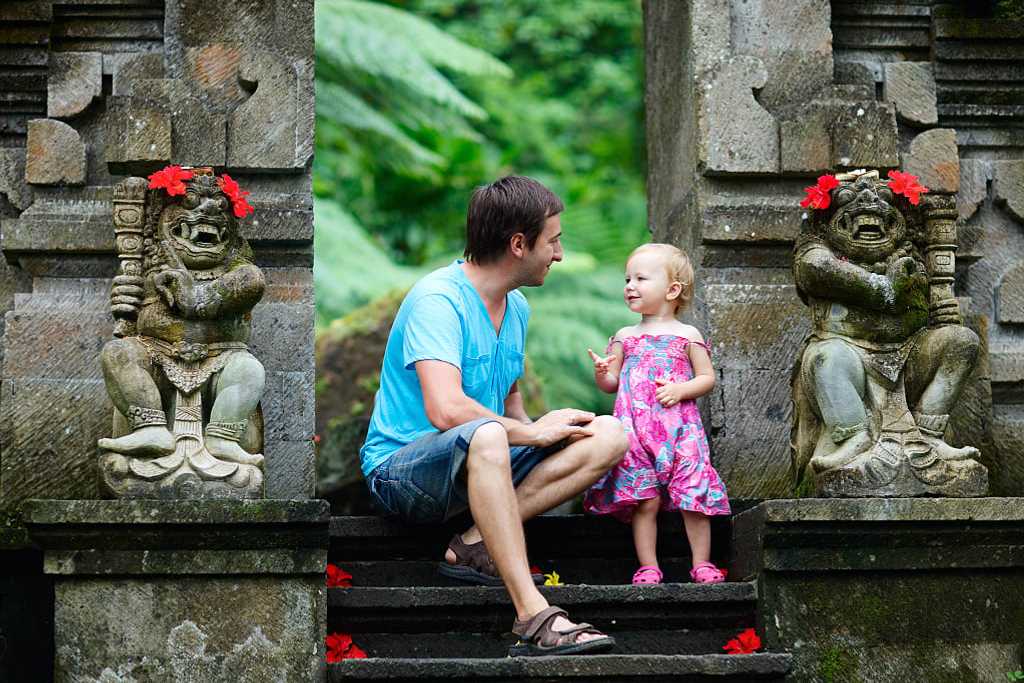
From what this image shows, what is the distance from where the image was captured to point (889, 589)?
14.9ft

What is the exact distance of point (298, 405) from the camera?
5688 mm

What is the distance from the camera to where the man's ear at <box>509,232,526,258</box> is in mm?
4898

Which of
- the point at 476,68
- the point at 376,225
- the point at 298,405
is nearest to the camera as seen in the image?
the point at 298,405

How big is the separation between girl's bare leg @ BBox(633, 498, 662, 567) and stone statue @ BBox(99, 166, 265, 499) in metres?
1.30

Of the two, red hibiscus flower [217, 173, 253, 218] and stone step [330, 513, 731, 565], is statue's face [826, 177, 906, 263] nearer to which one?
stone step [330, 513, 731, 565]

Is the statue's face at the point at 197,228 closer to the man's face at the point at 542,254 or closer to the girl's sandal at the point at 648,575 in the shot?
the man's face at the point at 542,254

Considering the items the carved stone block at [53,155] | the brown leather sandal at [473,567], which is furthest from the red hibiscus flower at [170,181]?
the brown leather sandal at [473,567]

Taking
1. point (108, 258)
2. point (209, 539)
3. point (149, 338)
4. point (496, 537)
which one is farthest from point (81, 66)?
point (496, 537)

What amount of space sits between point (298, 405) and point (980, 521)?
254cm

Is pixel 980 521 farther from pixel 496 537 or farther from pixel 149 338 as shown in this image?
pixel 149 338

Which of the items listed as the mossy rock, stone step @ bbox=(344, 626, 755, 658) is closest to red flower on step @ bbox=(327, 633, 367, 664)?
stone step @ bbox=(344, 626, 755, 658)

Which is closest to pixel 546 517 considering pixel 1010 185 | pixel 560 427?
pixel 560 427

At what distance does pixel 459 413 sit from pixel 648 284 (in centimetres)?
104

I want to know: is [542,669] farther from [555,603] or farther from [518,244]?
[518,244]
